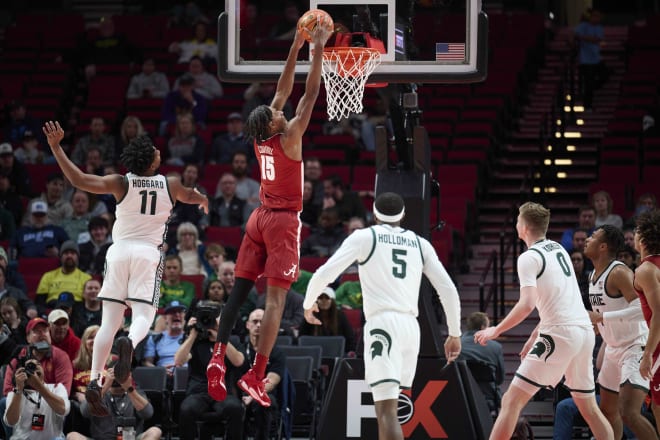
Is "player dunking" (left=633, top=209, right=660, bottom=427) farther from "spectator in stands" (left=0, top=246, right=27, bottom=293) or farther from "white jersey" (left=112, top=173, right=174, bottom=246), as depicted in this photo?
"spectator in stands" (left=0, top=246, right=27, bottom=293)

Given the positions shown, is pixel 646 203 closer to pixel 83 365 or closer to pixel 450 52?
pixel 450 52

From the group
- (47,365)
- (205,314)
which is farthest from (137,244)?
(47,365)

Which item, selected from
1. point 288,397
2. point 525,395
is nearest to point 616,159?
point 288,397

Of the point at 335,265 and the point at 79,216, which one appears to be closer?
the point at 335,265

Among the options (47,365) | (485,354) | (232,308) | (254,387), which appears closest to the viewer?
(254,387)

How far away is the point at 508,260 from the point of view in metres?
16.9

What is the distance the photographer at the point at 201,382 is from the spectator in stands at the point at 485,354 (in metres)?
2.19

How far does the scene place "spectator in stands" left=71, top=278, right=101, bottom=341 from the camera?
13.7m

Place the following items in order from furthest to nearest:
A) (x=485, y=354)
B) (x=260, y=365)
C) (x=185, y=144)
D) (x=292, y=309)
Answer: (x=185, y=144)
(x=292, y=309)
(x=485, y=354)
(x=260, y=365)

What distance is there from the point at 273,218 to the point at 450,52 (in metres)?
2.22

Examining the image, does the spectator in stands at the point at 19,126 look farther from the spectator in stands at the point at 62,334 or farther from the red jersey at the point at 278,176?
the red jersey at the point at 278,176

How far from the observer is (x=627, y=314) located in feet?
33.2

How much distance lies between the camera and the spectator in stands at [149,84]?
19.6 metres

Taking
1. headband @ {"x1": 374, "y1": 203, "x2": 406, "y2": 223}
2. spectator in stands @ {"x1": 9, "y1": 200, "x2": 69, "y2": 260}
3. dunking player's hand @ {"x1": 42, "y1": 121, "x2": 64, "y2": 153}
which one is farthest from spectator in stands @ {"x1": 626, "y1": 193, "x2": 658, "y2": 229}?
dunking player's hand @ {"x1": 42, "y1": 121, "x2": 64, "y2": 153}
